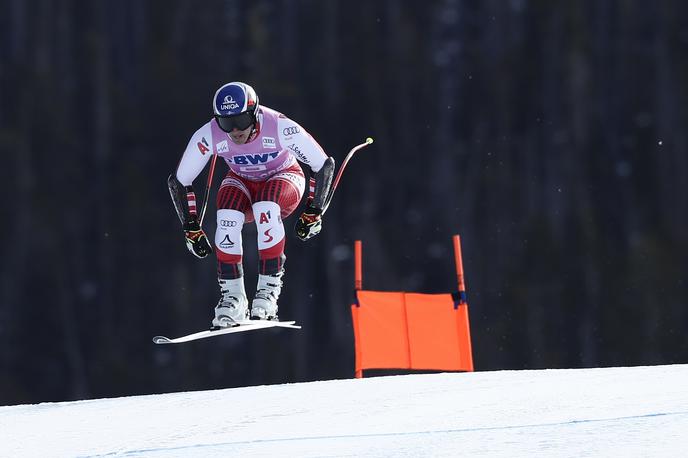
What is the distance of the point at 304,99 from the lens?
21828 mm

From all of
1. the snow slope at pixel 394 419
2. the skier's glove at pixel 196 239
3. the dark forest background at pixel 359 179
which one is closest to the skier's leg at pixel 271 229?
the skier's glove at pixel 196 239

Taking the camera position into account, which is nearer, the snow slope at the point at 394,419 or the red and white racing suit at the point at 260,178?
the snow slope at the point at 394,419

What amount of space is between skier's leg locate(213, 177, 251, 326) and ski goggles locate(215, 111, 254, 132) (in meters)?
0.49

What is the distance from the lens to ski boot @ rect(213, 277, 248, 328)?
773 cm

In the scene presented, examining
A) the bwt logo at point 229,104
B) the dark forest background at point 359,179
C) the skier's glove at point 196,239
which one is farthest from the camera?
the dark forest background at point 359,179

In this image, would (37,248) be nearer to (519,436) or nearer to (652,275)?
(652,275)

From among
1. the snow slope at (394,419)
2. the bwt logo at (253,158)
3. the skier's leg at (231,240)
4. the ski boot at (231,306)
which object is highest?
the bwt logo at (253,158)

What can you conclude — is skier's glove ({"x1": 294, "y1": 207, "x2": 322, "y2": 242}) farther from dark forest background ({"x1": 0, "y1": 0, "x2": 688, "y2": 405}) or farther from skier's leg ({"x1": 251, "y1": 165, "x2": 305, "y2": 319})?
dark forest background ({"x1": 0, "y1": 0, "x2": 688, "y2": 405})

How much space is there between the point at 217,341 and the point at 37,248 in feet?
11.9

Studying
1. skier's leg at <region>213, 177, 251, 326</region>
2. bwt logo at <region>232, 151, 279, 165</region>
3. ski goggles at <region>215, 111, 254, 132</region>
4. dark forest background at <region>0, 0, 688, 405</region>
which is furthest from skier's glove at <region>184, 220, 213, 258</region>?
dark forest background at <region>0, 0, 688, 405</region>

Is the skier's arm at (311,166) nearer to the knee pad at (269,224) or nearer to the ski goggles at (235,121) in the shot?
the knee pad at (269,224)

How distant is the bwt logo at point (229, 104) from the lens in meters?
7.57

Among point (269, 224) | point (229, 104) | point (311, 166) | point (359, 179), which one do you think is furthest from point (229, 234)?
point (359, 179)

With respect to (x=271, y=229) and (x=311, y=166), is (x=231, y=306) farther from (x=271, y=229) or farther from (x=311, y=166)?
(x=311, y=166)
